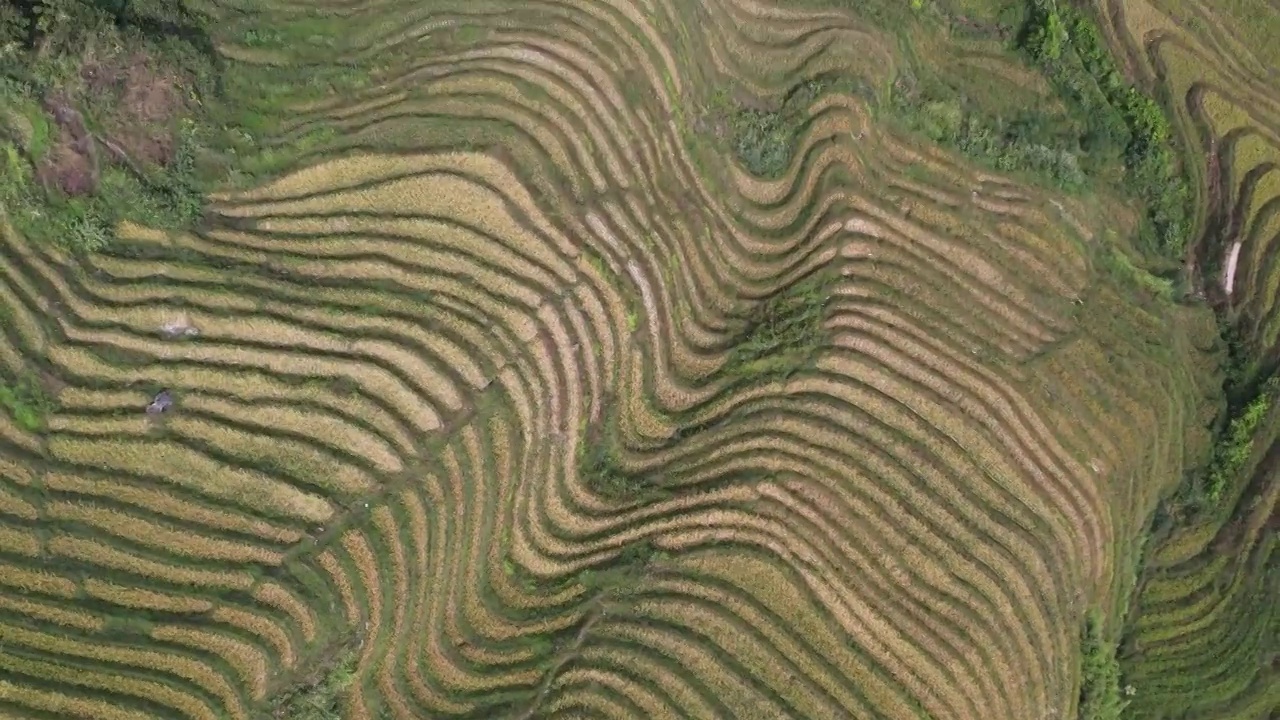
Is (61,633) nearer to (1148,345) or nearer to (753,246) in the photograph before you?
(753,246)

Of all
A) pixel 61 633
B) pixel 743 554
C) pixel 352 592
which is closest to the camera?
pixel 61 633

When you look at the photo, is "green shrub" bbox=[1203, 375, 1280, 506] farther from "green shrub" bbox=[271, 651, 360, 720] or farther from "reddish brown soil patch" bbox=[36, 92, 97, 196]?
"reddish brown soil patch" bbox=[36, 92, 97, 196]

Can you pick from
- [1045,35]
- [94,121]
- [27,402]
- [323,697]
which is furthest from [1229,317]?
[27,402]

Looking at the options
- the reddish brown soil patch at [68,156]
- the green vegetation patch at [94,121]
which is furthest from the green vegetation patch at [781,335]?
the reddish brown soil patch at [68,156]

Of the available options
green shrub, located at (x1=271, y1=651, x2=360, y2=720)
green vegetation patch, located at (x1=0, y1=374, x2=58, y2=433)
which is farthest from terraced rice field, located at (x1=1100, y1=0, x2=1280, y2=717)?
green vegetation patch, located at (x1=0, y1=374, x2=58, y2=433)

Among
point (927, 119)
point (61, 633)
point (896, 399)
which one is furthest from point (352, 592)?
point (927, 119)

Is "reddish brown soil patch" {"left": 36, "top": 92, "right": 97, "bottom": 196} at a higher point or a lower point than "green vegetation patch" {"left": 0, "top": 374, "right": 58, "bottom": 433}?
higher

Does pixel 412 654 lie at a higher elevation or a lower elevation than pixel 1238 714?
lower

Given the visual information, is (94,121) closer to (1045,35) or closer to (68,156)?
(68,156)
